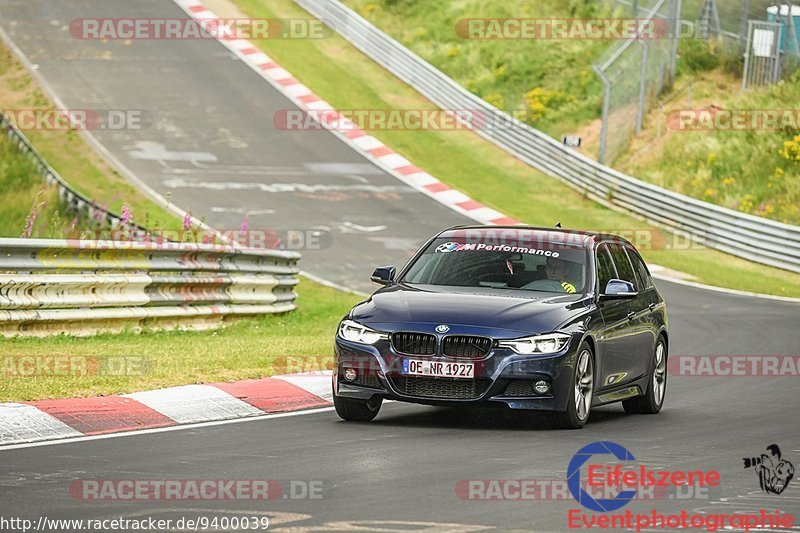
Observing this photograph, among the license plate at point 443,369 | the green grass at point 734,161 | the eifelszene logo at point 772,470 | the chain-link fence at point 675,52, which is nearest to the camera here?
the eifelszene logo at point 772,470

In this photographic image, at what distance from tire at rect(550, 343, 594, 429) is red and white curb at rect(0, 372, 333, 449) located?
2241 millimetres

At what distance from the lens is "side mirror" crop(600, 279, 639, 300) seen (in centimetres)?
1200

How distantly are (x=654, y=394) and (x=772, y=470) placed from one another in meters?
3.63

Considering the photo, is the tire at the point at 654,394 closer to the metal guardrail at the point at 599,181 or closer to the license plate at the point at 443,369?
the license plate at the point at 443,369

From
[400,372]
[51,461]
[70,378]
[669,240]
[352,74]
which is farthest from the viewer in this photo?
[352,74]

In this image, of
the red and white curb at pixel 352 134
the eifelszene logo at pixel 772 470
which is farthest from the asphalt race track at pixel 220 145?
the eifelszene logo at pixel 772 470

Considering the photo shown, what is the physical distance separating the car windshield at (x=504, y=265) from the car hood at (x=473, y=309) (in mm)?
229

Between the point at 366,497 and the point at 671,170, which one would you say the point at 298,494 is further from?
the point at 671,170

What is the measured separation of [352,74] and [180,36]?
5.22 m

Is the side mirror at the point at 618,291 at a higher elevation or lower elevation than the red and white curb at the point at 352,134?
Result: higher

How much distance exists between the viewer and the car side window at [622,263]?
13.1m

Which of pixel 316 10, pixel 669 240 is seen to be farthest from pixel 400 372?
pixel 316 10

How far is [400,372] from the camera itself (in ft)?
35.8

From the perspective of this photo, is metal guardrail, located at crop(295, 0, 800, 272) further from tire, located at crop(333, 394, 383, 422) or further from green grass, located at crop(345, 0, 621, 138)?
tire, located at crop(333, 394, 383, 422)
